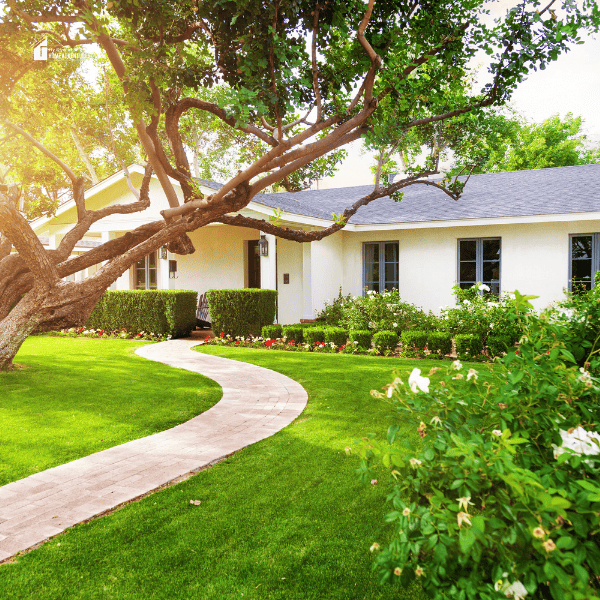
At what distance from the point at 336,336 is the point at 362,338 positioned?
0.69 m

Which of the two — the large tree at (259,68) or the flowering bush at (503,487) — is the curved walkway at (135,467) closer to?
the flowering bush at (503,487)

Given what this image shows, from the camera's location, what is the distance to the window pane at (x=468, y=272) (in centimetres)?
1344

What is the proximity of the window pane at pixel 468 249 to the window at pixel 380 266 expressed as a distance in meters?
1.93

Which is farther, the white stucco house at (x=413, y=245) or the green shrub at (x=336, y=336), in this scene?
the white stucco house at (x=413, y=245)

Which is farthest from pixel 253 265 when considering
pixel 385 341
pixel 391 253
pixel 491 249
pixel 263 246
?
pixel 491 249

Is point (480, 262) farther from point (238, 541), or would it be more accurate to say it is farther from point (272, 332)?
point (238, 541)

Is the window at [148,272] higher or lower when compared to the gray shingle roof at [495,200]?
lower

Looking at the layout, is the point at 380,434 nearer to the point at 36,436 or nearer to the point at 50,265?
the point at 36,436

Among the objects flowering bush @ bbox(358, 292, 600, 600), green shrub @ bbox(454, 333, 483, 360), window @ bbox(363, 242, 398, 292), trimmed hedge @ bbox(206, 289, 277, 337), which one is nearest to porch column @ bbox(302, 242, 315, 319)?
trimmed hedge @ bbox(206, 289, 277, 337)

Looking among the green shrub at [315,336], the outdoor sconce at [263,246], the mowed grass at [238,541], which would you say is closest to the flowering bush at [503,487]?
the mowed grass at [238,541]

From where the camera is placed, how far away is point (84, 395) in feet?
22.8

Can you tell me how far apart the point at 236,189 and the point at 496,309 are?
19.3 ft

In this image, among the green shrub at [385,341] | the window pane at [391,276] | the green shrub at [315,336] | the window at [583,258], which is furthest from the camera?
the window pane at [391,276]

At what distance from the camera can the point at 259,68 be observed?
523cm
